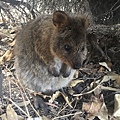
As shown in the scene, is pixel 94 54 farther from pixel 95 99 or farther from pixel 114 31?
pixel 95 99

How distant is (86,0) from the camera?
3373 millimetres

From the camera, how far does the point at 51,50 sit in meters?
2.82

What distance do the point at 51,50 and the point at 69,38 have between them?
25 cm

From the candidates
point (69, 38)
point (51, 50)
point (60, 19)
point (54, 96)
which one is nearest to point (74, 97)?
point (54, 96)

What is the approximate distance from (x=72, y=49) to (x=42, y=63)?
1.48ft

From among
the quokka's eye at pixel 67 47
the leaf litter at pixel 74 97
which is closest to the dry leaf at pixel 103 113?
the leaf litter at pixel 74 97

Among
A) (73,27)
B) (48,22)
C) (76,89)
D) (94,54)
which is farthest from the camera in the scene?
(94,54)

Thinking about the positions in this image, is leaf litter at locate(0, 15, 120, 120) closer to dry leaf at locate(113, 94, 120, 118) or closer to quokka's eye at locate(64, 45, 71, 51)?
dry leaf at locate(113, 94, 120, 118)

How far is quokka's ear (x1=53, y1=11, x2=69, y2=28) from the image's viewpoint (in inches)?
102

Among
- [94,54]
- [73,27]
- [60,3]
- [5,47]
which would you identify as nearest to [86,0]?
[60,3]

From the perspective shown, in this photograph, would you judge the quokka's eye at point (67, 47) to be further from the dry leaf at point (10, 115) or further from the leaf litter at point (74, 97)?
the dry leaf at point (10, 115)

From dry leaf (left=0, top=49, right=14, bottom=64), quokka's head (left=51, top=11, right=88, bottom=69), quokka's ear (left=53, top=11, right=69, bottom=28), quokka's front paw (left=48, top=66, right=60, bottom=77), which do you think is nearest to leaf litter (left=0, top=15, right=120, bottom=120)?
dry leaf (left=0, top=49, right=14, bottom=64)

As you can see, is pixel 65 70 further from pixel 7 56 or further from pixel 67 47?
pixel 7 56

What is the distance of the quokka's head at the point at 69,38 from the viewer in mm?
2652
